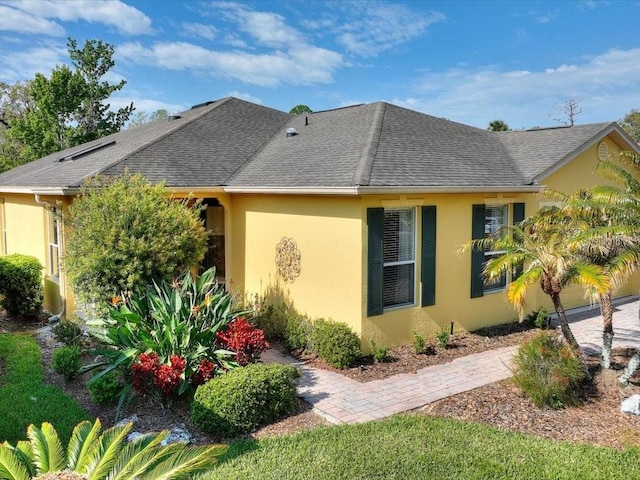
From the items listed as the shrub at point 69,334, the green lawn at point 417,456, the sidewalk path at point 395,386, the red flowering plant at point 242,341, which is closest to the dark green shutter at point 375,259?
the sidewalk path at point 395,386

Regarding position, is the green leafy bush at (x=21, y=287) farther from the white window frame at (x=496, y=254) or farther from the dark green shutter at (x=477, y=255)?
the white window frame at (x=496, y=254)

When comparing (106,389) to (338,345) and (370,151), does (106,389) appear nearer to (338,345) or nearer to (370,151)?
(338,345)

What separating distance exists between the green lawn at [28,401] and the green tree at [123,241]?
165cm

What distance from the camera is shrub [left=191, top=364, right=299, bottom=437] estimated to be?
21.6ft

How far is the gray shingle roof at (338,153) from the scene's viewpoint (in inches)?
424

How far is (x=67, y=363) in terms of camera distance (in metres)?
8.49

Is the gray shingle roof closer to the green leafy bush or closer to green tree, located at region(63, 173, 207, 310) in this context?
green tree, located at region(63, 173, 207, 310)

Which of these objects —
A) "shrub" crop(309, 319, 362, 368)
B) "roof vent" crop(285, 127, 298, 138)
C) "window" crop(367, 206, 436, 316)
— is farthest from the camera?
"roof vent" crop(285, 127, 298, 138)

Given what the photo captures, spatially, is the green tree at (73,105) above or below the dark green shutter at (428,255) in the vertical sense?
above

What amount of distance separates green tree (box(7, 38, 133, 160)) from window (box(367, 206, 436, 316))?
73.0ft

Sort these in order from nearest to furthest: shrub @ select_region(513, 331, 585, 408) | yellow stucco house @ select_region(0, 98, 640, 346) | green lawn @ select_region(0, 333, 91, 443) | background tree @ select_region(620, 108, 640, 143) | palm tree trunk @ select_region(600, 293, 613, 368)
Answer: green lawn @ select_region(0, 333, 91, 443)
shrub @ select_region(513, 331, 585, 408)
palm tree trunk @ select_region(600, 293, 613, 368)
yellow stucco house @ select_region(0, 98, 640, 346)
background tree @ select_region(620, 108, 640, 143)

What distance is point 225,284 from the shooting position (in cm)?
1330

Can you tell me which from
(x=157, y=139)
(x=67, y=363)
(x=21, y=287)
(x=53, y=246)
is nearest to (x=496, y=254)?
(x=157, y=139)

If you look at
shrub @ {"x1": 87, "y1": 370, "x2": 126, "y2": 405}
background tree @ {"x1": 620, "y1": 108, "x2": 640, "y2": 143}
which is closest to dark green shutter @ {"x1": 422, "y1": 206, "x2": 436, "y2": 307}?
shrub @ {"x1": 87, "y1": 370, "x2": 126, "y2": 405}
